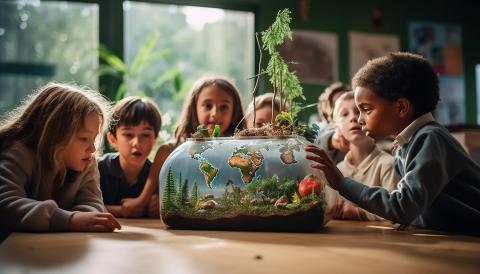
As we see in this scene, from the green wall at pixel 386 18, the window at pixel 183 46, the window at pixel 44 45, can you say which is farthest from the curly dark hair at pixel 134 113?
the green wall at pixel 386 18

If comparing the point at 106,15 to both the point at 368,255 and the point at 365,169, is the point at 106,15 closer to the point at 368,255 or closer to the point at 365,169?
the point at 365,169

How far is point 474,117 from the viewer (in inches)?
213

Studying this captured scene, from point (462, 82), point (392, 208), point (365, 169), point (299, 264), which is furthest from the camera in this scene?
point (462, 82)

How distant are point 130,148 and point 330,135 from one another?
2.50 feet

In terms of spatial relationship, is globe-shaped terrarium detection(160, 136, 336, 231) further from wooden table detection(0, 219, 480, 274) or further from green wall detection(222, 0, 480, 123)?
green wall detection(222, 0, 480, 123)

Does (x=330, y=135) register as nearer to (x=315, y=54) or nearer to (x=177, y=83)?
(x=177, y=83)

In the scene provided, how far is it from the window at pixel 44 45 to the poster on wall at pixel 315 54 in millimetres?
1648

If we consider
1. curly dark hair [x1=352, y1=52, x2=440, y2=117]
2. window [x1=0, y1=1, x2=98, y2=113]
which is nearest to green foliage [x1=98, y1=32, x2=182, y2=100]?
window [x1=0, y1=1, x2=98, y2=113]

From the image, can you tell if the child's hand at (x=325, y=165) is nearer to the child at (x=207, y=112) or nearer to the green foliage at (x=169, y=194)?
the green foliage at (x=169, y=194)

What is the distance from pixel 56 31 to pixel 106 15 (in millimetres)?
404

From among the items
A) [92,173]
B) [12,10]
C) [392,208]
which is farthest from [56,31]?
[392,208]

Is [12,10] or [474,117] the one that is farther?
[474,117]

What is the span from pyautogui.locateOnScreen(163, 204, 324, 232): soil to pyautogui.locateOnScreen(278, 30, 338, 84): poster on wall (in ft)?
11.2

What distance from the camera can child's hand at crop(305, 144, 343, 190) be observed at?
3.94ft
